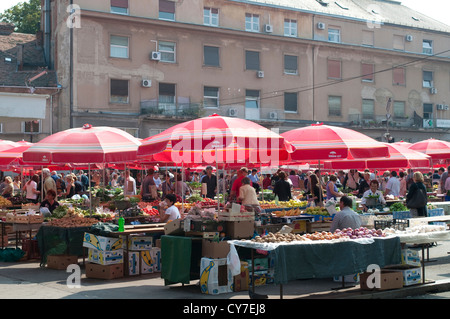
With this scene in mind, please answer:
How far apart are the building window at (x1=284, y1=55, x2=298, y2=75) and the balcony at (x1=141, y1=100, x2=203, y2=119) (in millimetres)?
8046

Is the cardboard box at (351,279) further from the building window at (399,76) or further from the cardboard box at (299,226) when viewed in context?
the building window at (399,76)

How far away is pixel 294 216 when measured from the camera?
41.2ft

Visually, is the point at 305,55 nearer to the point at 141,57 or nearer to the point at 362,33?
the point at 362,33

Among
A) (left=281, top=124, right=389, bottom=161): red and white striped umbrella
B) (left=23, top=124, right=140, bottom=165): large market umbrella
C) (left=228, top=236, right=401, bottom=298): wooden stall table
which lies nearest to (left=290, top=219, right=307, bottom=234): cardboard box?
(left=281, top=124, right=389, bottom=161): red and white striped umbrella

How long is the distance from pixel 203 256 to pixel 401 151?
10.0m

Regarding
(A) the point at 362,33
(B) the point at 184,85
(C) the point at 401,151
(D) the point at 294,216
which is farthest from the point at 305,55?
(D) the point at 294,216

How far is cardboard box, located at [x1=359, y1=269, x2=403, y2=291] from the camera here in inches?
370

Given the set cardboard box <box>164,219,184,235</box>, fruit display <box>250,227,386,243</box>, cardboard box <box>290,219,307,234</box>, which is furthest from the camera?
cardboard box <box>290,219,307,234</box>

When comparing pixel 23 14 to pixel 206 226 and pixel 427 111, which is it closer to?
pixel 427 111

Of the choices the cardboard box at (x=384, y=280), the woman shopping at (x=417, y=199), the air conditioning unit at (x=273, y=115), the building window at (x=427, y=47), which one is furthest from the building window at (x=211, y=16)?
the cardboard box at (x=384, y=280)

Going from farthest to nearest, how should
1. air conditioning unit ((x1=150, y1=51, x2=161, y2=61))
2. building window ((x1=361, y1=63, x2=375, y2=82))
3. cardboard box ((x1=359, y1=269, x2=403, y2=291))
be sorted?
building window ((x1=361, y1=63, x2=375, y2=82)) < air conditioning unit ((x1=150, y1=51, x2=161, y2=61)) < cardboard box ((x1=359, y1=269, x2=403, y2=291))

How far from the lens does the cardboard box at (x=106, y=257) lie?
36.2 feet

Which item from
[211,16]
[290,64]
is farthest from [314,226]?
[290,64]

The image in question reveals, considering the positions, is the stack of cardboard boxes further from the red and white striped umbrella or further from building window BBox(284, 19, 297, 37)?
building window BBox(284, 19, 297, 37)
